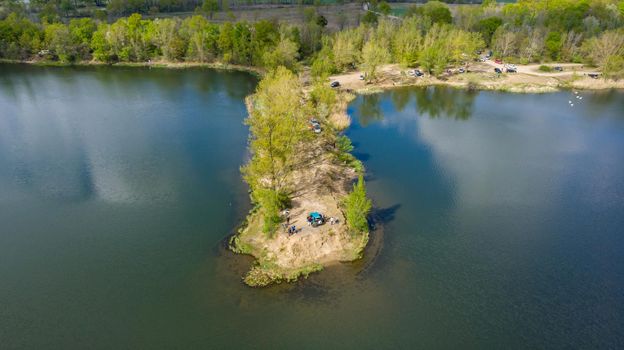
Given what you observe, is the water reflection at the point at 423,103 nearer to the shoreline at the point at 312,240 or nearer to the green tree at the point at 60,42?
the shoreline at the point at 312,240

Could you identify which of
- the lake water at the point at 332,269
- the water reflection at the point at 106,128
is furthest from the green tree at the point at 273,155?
the water reflection at the point at 106,128

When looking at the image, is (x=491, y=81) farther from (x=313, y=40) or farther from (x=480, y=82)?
(x=313, y=40)

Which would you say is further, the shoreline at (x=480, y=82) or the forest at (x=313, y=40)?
the forest at (x=313, y=40)

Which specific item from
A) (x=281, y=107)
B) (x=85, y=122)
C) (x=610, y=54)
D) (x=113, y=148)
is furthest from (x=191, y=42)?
(x=610, y=54)

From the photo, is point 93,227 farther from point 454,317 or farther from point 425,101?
point 425,101

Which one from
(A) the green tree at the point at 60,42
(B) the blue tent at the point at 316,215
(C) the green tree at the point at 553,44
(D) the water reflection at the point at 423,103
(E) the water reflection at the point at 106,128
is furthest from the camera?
(A) the green tree at the point at 60,42

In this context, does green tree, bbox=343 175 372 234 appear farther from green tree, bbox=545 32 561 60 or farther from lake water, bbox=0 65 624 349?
green tree, bbox=545 32 561 60

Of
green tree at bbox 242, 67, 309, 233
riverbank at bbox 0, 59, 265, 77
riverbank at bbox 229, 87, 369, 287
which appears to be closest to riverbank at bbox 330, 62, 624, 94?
riverbank at bbox 0, 59, 265, 77

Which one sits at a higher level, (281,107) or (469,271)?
(281,107)

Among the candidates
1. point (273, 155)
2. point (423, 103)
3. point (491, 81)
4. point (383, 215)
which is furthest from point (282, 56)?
point (383, 215)
